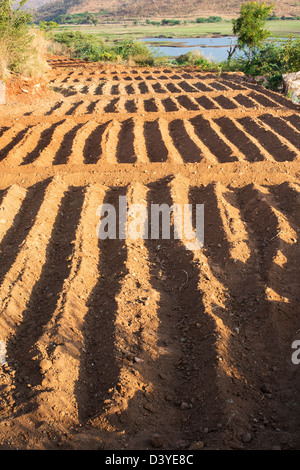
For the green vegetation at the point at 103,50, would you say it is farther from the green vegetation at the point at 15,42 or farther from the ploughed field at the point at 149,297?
the ploughed field at the point at 149,297

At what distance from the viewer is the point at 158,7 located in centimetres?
7962

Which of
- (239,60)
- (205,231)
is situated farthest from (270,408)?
(239,60)

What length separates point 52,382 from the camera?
3281 millimetres

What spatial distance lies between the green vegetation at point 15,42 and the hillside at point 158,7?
56539 mm

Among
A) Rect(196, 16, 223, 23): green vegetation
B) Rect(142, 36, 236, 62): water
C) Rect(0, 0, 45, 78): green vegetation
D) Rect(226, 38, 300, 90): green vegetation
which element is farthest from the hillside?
Rect(0, 0, 45, 78): green vegetation

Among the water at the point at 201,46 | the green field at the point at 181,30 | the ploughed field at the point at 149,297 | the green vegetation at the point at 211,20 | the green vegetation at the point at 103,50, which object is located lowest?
the ploughed field at the point at 149,297

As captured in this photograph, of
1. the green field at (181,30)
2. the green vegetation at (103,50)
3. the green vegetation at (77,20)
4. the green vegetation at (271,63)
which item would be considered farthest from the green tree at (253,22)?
the green vegetation at (77,20)

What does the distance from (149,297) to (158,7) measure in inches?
3364

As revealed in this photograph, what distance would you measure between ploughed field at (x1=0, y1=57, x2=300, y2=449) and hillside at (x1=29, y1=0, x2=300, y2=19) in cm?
6244

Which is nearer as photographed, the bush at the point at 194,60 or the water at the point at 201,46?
the bush at the point at 194,60

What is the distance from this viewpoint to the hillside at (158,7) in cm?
6449

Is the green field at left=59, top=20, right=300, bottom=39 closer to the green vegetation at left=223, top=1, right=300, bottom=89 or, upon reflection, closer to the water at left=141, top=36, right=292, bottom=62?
the water at left=141, top=36, right=292, bottom=62

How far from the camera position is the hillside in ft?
212

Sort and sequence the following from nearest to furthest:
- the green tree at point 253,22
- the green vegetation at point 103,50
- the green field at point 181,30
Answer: the green tree at point 253,22
the green vegetation at point 103,50
the green field at point 181,30
